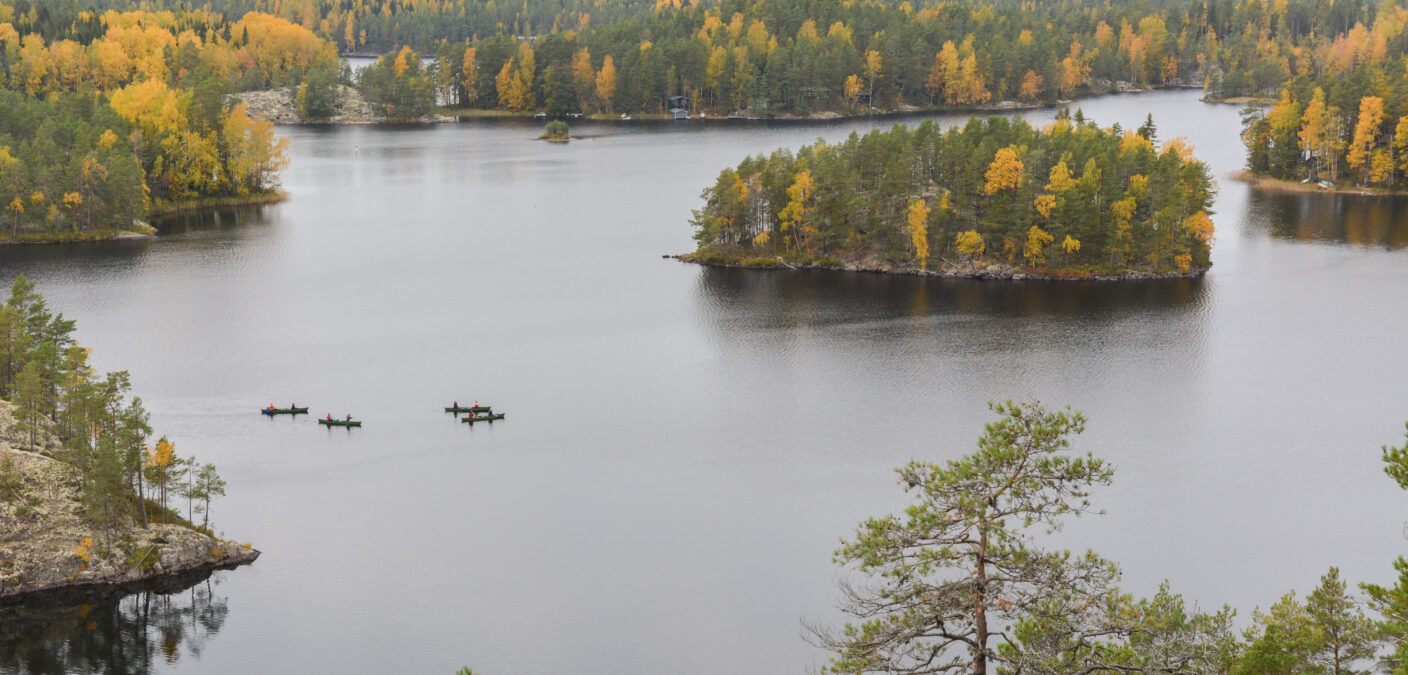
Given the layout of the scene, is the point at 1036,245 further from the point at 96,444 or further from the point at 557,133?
the point at 557,133

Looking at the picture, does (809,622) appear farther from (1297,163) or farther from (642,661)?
(1297,163)

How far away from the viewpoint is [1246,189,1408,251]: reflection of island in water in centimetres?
10731

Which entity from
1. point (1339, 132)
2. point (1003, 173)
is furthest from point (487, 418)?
point (1339, 132)

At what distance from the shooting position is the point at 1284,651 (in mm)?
25703

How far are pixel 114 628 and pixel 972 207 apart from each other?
68.9 m

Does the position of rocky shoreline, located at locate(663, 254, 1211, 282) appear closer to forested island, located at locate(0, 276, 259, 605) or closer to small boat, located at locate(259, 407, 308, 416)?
small boat, located at locate(259, 407, 308, 416)

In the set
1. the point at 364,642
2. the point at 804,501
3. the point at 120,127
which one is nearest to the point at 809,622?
the point at 804,501

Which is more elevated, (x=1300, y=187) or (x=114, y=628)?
(x=1300, y=187)

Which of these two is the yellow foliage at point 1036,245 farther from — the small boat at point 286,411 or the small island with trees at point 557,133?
the small island with trees at point 557,133

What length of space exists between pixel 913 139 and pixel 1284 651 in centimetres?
7810

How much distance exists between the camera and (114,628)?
145 feet

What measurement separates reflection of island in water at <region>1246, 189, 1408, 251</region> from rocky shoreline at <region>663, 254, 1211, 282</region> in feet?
66.9

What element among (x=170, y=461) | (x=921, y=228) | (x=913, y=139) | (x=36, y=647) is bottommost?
(x=36, y=647)

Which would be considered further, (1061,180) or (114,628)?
(1061,180)
